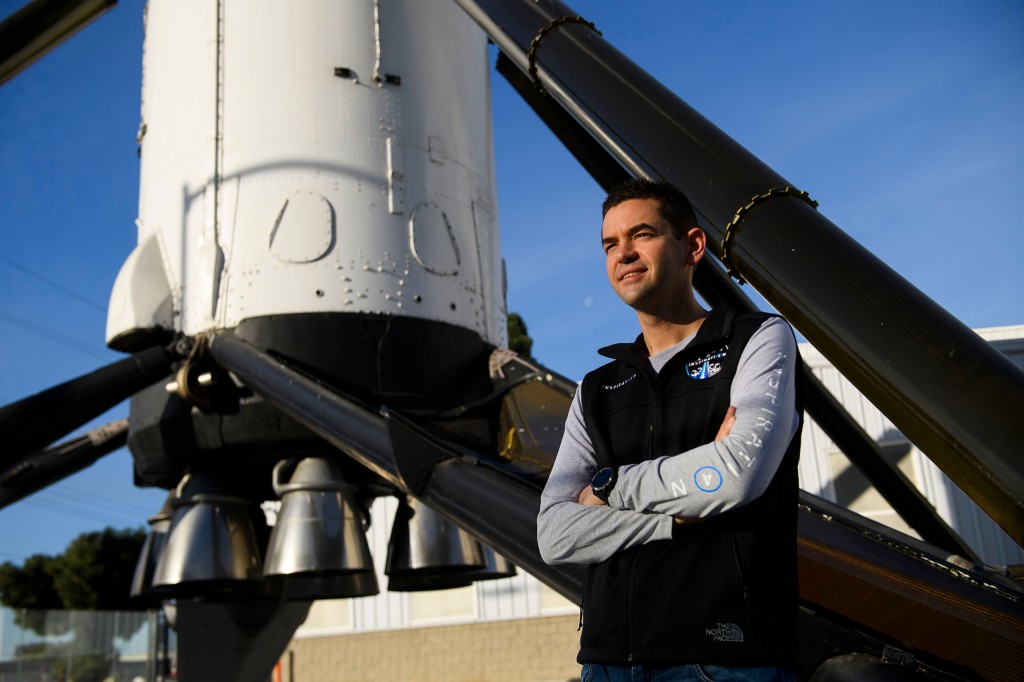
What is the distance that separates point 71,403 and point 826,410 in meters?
4.97

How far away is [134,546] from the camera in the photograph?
37.0 meters

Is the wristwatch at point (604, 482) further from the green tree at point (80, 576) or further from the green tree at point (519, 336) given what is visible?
the green tree at point (80, 576)

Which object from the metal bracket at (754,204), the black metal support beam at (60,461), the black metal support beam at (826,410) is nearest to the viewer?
the metal bracket at (754,204)

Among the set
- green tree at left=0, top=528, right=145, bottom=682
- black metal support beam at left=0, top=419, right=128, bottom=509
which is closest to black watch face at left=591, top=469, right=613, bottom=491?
black metal support beam at left=0, top=419, right=128, bottom=509

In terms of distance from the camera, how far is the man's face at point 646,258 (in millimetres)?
2199

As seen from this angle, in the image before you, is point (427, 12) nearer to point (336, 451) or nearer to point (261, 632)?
point (336, 451)

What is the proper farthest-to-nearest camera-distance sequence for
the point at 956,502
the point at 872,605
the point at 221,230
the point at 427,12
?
1. the point at 956,502
2. the point at 427,12
3. the point at 221,230
4. the point at 872,605

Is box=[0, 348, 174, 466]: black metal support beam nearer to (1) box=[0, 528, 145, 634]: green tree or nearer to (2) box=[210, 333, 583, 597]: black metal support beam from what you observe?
(2) box=[210, 333, 583, 597]: black metal support beam

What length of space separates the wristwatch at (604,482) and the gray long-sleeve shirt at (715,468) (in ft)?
0.05

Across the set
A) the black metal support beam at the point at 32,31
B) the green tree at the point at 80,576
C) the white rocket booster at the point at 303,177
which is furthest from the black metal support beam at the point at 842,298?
the green tree at the point at 80,576

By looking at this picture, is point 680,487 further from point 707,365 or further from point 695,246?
point 695,246

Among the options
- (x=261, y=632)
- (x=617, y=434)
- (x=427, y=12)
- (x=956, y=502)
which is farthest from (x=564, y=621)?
(x=617, y=434)

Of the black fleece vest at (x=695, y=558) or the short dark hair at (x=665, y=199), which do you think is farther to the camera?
the short dark hair at (x=665, y=199)

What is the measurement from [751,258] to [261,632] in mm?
6490
